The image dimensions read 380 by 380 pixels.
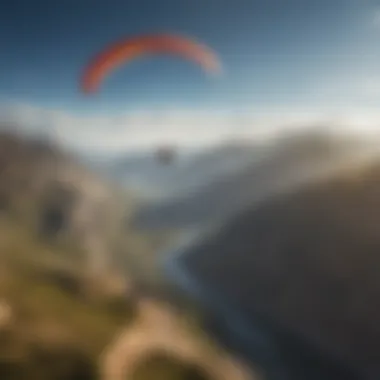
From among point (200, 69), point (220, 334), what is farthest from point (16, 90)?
point (220, 334)

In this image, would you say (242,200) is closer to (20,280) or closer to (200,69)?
(200,69)

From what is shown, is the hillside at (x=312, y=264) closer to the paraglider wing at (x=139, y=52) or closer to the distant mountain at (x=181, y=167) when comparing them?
the distant mountain at (x=181, y=167)

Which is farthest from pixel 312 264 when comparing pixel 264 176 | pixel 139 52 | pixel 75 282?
pixel 139 52

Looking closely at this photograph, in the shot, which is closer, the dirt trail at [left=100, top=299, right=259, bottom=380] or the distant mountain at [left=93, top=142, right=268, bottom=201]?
the dirt trail at [left=100, top=299, right=259, bottom=380]

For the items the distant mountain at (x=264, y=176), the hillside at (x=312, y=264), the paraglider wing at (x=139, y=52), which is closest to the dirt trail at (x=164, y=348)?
the hillside at (x=312, y=264)

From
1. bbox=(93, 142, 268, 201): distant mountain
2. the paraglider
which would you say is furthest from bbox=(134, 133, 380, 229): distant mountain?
the paraglider

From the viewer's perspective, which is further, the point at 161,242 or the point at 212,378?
the point at 161,242

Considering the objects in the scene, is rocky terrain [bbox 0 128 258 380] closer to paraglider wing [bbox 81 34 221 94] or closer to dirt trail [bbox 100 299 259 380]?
dirt trail [bbox 100 299 259 380]

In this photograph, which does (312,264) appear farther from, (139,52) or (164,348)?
(139,52)
